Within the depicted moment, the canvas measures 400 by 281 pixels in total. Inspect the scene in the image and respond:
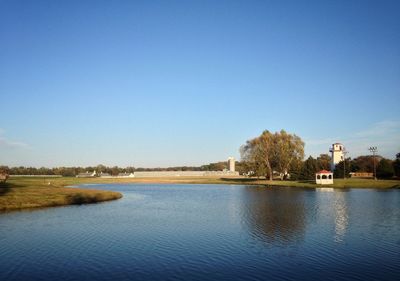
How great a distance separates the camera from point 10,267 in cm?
2295

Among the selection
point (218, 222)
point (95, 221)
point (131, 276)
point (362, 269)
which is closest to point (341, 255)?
point (362, 269)

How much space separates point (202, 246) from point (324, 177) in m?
96.6

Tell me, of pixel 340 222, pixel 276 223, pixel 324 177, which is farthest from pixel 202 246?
pixel 324 177

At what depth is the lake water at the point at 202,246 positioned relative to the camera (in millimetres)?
21688

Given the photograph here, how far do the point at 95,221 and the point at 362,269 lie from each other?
29136mm

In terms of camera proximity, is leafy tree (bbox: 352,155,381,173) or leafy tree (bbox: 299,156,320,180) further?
leafy tree (bbox: 352,155,381,173)

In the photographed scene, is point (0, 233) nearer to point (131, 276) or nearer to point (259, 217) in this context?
point (131, 276)

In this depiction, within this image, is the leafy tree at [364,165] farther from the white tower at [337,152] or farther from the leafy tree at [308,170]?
the leafy tree at [308,170]

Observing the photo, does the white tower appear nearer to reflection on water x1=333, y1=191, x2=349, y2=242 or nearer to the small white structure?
the small white structure

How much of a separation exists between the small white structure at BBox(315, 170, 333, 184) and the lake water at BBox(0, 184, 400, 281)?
211ft

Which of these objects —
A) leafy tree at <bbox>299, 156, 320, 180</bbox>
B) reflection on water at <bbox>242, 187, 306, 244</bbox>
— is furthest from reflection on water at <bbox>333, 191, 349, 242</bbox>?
leafy tree at <bbox>299, 156, 320, 180</bbox>

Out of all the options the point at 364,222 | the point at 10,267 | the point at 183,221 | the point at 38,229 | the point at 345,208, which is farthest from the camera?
the point at 345,208

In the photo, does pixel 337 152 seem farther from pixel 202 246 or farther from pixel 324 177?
pixel 202 246

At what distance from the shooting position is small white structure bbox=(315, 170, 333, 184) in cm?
11047
